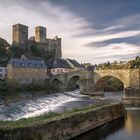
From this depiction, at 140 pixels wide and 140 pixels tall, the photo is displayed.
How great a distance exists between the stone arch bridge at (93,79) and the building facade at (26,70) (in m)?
3.86

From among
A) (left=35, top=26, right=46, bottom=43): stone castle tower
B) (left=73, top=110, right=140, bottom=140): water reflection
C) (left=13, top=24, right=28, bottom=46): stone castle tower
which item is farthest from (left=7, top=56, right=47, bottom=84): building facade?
(left=73, top=110, right=140, bottom=140): water reflection

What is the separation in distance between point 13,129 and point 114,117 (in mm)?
13449

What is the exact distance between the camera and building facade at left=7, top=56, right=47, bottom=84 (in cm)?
6494

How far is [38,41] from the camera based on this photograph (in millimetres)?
102750

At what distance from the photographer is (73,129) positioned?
59.3 ft

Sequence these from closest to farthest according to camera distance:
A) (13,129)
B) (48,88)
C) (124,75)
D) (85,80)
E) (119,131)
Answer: (13,129) → (119,131) → (124,75) → (85,80) → (48,88)

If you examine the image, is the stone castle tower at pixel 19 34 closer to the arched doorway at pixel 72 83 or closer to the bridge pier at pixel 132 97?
the arched doorway at pixel 72 83

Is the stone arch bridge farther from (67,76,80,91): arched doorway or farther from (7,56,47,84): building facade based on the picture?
(7,56,47,84): building facade

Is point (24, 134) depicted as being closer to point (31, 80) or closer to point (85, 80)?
point (85, 80)

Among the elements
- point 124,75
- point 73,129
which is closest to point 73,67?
point 124,75

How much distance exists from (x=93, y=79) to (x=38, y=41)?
45.8 meters

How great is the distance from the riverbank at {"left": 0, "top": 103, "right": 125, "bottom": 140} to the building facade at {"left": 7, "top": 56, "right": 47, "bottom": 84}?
142 ft

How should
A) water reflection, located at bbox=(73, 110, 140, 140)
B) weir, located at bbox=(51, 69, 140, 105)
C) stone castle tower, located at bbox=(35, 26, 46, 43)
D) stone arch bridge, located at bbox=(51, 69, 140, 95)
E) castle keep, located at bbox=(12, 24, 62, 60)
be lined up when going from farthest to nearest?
stone castle tower, located at bbox=(35, 26, 46, 43), castle keep, located at bbox=(12, 24, 62, 60), stone arch bridge, located at bbox=(51, 69, 140, 95), weir, located at bbox=(51, 69, 140, 105), water reflection, located at bbox=(73, 110, 140, 140)

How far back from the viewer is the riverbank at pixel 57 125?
535 inches
